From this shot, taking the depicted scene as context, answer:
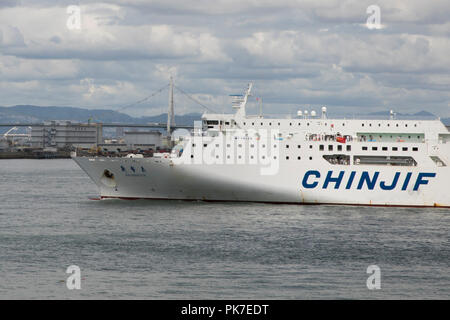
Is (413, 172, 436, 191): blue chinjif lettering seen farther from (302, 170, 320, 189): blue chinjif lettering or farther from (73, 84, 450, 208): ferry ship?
(302, 170, 320, 189): blue chinjif lettering

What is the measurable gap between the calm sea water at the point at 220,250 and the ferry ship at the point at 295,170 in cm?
82

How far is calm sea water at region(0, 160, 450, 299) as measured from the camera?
19.1 meters

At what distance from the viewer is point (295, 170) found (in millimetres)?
34531

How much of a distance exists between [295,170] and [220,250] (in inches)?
448

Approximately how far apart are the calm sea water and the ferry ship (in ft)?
2.68

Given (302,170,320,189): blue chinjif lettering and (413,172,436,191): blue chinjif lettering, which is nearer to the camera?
(302,170,320,189): blue chinjif lettering

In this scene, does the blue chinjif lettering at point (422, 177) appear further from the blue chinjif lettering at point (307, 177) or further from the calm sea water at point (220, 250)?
the blue chinjif lettering at point (307, 177)

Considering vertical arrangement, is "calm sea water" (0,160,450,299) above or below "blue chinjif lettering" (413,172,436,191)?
below

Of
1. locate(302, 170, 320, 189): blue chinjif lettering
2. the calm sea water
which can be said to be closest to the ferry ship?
locate(302, 170, 320, 189): blue chinjif lettering

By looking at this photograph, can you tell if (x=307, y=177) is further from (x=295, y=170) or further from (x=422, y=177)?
(x=422, y=177)

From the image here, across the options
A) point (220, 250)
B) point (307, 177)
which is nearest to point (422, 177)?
point (307, 177)
